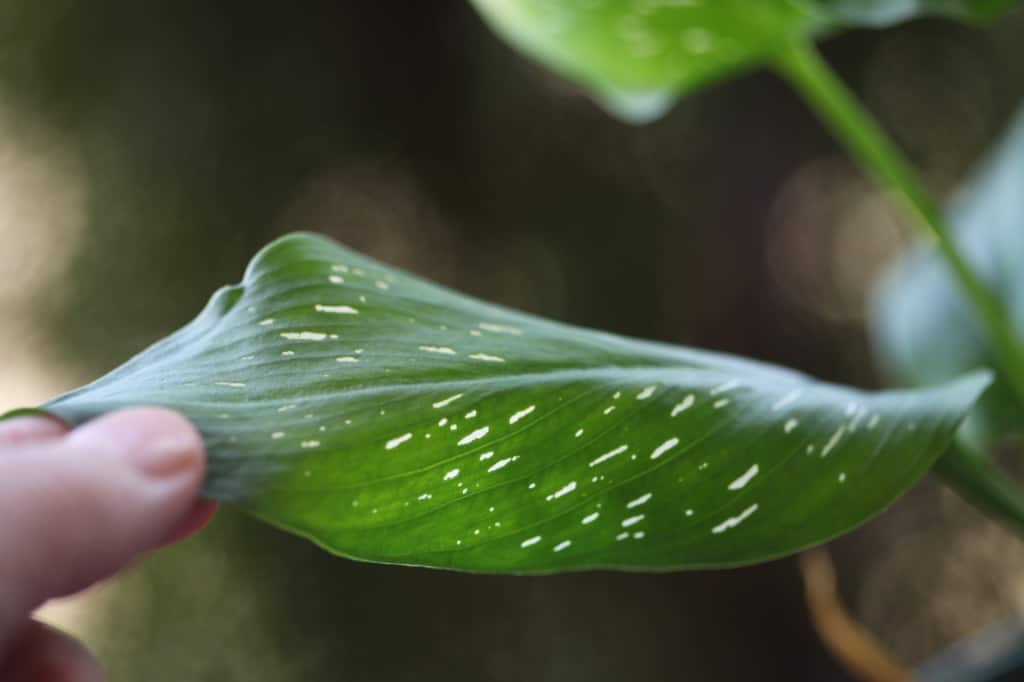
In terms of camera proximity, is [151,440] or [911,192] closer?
[151,440]

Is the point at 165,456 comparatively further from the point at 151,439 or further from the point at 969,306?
the point at 969,306

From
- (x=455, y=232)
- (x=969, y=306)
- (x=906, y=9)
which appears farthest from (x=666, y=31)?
(x=455, y=232)

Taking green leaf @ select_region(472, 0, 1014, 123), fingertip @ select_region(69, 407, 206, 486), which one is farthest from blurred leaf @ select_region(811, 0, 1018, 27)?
fingertip @ select_region(69, 407, 206, 486)

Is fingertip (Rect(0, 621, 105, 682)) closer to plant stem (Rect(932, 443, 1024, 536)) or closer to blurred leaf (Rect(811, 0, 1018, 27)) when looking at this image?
plant stem (Rect(932, 443, 1024, 536))

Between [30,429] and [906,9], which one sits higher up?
[906,9]

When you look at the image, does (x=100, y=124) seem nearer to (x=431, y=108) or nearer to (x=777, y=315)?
(x=431, y=108)

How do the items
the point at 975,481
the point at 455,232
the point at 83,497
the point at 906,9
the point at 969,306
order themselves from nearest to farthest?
the point at 83,497 → the point at 975,481 → the point at 906,9 → the point at 969,306 → the point at 455,232

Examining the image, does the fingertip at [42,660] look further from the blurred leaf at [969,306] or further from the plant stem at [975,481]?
the blurred leaf at [969,306]
